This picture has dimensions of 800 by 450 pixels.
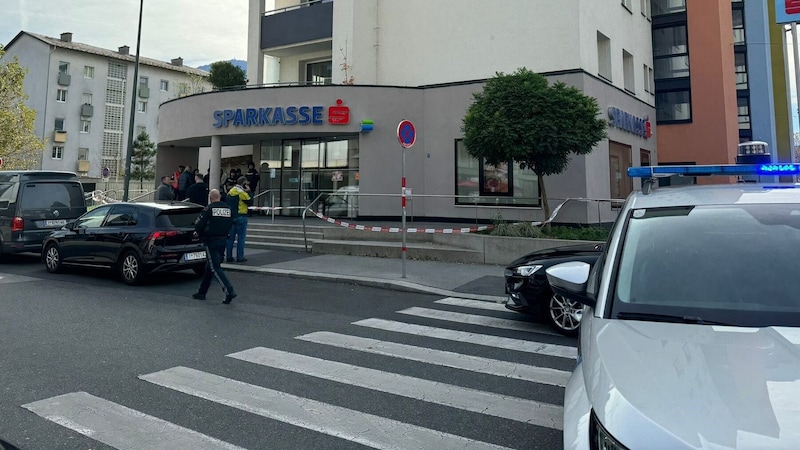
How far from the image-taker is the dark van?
1245 centimetres

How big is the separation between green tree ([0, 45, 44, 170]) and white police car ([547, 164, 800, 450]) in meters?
39.8

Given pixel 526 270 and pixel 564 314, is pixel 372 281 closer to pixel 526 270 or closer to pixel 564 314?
pixel 526 270

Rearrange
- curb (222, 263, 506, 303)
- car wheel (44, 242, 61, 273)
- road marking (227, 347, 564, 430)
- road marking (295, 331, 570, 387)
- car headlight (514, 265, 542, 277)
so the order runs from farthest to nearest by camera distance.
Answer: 1. car wheel (44, 242, 61, 273)
2. curb (222, 263, 506, 303)
3. car headlight (514, 265, 542, 277)
4. road marking (295, 331, 570, 387)
5. road marking (227, 347, 564, 430)

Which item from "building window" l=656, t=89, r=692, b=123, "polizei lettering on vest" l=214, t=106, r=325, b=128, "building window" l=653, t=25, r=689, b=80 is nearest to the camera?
"polizei lettering on vest" l=214, t=106, r=325, b=128

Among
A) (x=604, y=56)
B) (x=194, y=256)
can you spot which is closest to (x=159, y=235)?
(x=194, y=256)

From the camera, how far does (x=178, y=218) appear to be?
10164 millimetres

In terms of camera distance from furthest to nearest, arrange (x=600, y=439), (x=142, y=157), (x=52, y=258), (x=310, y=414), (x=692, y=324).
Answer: (x=142, y=157) < (x=52, y=258) < (x=310, y=414) < (x=692, y=324) < (x=600, y=439)

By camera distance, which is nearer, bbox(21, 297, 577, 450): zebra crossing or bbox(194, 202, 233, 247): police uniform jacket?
bbox(21, 297, 577, 450): zebra crossing

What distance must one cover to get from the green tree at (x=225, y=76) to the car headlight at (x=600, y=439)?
86.4ft

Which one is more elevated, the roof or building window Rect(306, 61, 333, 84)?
the roof

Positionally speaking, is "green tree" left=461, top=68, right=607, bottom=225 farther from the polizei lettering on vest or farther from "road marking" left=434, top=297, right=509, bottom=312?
the polizei lettering on vest

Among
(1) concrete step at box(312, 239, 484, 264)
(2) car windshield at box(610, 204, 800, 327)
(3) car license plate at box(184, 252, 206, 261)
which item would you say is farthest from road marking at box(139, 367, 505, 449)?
(1) concrete step at box(312, 239, 484, 264)

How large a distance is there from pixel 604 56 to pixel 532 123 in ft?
27.3

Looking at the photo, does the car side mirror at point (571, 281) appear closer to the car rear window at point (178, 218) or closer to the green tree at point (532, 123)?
the car rear window at point (178, 218)
